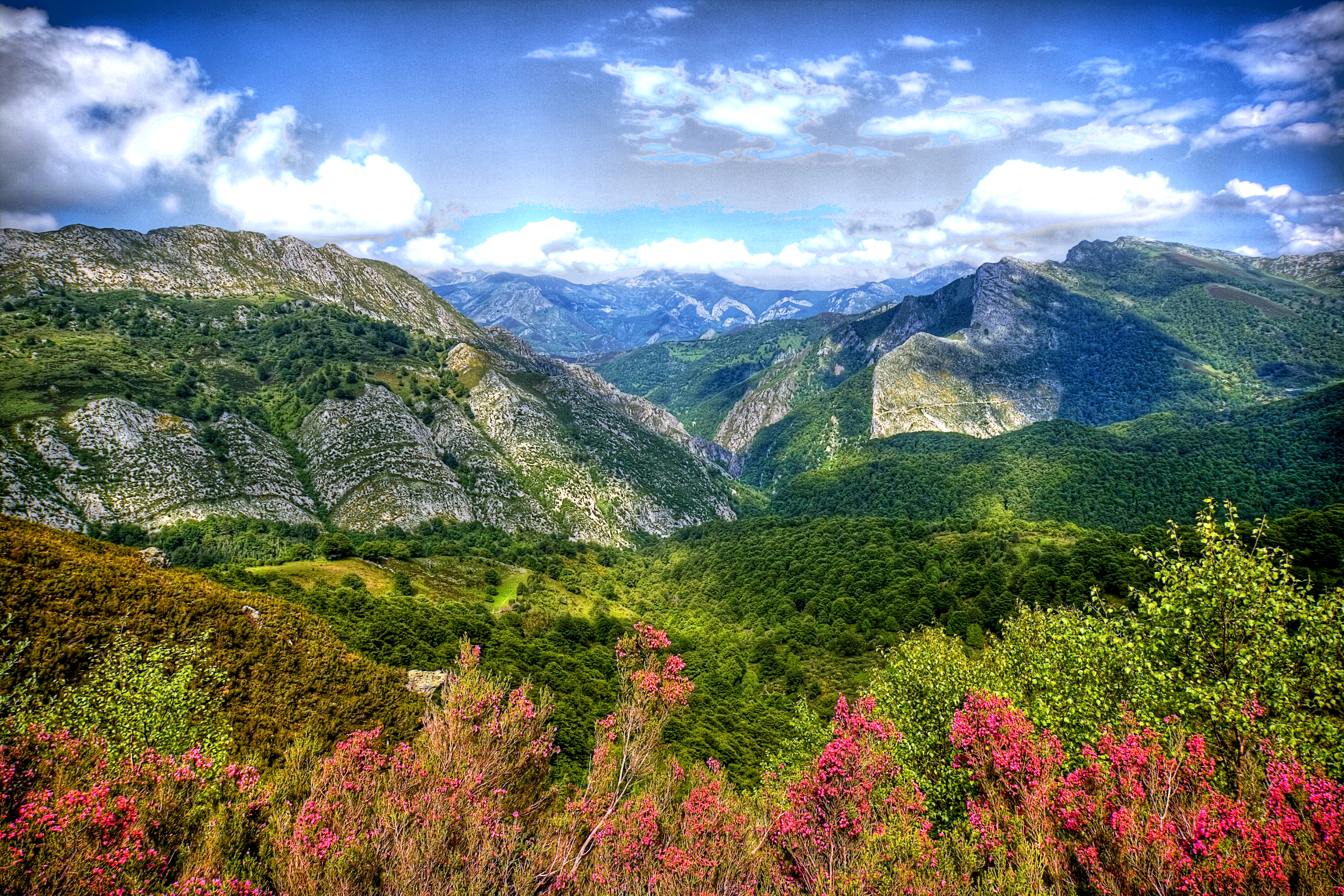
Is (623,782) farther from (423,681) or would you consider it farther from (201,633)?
(423,681)

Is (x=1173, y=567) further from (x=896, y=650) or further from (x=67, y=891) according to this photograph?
(x=67, y=891)

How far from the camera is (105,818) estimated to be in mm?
13227

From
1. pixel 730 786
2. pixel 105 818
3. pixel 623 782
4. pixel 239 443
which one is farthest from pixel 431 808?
pixel 239 443

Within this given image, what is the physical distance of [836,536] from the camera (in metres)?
149

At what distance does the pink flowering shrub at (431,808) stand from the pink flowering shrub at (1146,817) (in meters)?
14.0

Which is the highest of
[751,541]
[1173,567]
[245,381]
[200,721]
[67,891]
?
[245,381]

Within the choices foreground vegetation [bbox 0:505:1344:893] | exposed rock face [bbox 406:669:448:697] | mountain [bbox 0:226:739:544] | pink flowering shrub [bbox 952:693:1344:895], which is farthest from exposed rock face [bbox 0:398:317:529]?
pink flowering shrub [bbox 952:693:1344:895]

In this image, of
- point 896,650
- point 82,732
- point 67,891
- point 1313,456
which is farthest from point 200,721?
point 1313,456

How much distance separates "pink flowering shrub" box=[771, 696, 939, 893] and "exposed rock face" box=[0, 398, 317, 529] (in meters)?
151

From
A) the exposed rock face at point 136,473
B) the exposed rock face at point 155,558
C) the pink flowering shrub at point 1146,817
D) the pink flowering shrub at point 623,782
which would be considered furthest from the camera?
the exposed rock face at point 136,473

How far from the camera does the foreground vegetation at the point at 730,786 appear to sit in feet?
44.0

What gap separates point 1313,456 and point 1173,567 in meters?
216

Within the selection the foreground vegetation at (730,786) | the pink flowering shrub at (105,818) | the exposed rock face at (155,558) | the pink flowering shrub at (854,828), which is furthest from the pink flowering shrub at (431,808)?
the exposed rock face at (155,558)

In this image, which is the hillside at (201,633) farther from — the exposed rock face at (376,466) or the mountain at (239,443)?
the exposed rock face at (376,466)
